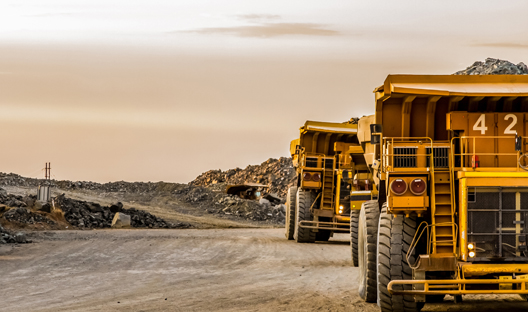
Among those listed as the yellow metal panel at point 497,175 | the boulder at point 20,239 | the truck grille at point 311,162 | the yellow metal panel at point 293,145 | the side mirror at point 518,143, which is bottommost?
the boulder at point 20,239

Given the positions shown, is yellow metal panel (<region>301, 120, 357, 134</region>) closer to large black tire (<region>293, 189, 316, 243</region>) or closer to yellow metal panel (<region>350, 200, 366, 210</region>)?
large black tire (<region>293, 189, 316, 243</region>)

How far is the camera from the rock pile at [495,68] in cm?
4072

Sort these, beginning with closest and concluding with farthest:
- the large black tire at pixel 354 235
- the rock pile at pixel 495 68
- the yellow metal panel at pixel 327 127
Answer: the large black tire at pixel 354 235 → the yellow metal panel at pixel 327 127 → the rock pile at pixel 495 68

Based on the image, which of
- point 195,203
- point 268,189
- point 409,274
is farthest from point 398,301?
point 268,189

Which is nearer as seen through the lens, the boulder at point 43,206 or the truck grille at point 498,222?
the truck grille at point 498,222

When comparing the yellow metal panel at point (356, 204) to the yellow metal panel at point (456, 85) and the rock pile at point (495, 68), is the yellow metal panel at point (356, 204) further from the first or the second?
the rock pile at point (495, 68)

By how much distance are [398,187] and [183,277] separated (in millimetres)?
7252

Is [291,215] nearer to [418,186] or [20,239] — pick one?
[20,239]

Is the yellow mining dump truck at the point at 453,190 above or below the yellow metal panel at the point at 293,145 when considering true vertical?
below

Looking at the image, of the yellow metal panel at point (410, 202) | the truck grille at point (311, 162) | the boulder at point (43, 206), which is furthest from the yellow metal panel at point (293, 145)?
the yellow metal panel at point (410, 202)

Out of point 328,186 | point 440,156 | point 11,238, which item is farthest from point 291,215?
point 440,156

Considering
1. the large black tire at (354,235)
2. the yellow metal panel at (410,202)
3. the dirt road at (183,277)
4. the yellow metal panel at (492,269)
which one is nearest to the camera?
the yellow metal panel at (492,269)

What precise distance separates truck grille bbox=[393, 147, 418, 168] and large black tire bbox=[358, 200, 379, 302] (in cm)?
206

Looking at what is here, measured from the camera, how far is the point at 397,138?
10.1m
